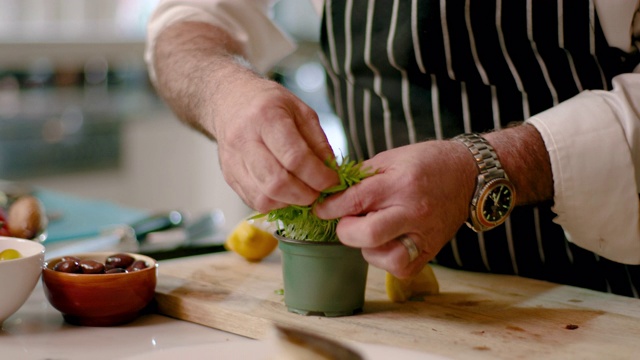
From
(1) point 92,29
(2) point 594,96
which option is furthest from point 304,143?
(1) point 92,29

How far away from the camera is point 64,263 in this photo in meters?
1.01

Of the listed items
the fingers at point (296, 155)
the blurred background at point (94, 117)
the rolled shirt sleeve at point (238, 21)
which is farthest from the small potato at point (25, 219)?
the blurred background at point (94, 117)

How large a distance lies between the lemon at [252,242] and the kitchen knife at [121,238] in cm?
22

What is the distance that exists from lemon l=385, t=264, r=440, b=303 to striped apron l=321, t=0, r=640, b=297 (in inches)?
7.2

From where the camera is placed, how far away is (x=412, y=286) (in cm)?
109

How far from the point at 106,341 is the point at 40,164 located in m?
2.51

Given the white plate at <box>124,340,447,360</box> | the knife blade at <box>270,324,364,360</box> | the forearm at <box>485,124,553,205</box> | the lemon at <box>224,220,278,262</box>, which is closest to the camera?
the knife blade at <box>270,324,364,360</box>

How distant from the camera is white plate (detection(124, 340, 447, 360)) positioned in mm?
791

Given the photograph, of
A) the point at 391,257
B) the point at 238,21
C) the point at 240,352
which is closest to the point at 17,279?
the point at 240,352

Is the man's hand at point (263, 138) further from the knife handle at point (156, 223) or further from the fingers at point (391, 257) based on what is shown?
the knife handle at point (156, 223)

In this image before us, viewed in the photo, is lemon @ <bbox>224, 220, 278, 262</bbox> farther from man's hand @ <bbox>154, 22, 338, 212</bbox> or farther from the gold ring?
the gold ring

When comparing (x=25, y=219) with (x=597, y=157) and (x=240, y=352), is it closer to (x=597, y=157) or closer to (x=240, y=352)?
(x=240, y=352)

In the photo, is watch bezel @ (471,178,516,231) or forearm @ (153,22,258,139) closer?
watch bezel @ (471,178,516,231)

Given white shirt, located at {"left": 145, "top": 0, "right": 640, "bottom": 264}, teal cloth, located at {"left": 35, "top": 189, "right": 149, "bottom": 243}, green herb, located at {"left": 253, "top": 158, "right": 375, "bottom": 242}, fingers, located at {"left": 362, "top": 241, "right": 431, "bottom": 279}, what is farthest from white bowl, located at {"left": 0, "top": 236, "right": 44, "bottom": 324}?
white shirt, located at {"left": 145, "top": 0, "right": 640, "bottom": 264}
